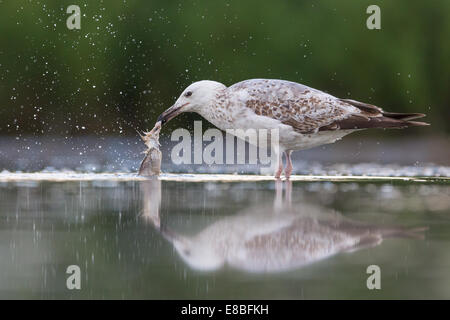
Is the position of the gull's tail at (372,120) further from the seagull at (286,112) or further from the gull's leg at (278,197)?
the gull's leg at (278,197)

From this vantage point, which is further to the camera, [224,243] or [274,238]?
[274,238]

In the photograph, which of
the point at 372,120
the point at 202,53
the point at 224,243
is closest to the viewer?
the point at 224,243

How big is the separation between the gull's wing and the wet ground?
0.61 meters

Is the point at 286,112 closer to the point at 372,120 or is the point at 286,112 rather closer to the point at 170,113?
the point at 372,120

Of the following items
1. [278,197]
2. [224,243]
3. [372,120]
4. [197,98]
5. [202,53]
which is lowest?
[224,243]

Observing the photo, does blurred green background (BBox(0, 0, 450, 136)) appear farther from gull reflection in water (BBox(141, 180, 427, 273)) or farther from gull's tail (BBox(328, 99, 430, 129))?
gull reflection in water (BBox(141, 180, 427, 273))

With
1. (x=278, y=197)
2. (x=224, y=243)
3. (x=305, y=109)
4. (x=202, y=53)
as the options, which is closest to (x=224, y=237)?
(x=224, y=243)

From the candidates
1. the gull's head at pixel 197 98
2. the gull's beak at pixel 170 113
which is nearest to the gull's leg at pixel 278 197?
the gull's head at pixel 197 98

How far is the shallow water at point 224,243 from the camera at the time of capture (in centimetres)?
385

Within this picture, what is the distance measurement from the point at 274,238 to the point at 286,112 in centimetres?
415

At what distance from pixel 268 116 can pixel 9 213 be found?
11.2 ft

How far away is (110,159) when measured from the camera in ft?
37.9

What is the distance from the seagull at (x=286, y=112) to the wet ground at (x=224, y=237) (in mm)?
517

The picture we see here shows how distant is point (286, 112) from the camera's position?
29.4 ft
